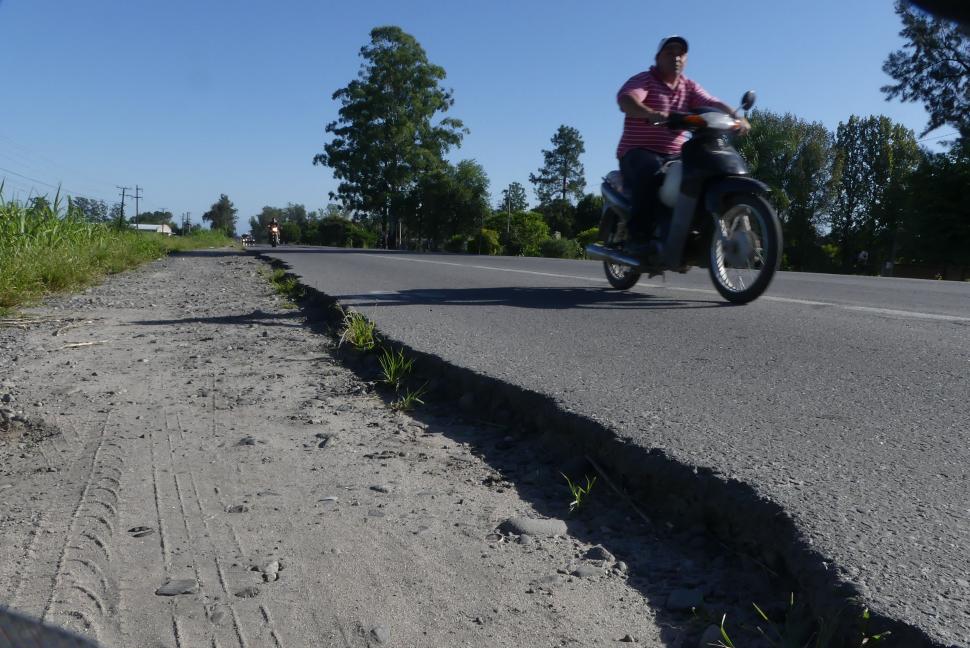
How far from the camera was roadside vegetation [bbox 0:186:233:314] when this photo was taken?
6.64 m

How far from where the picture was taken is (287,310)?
6.31 metres

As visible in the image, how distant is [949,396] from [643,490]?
141 centimetres

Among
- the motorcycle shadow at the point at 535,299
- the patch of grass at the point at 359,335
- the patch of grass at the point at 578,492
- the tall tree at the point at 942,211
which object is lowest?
the patch of grass at the point at 578,492

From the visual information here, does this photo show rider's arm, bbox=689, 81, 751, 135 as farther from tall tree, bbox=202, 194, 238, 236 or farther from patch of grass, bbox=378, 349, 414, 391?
tall tree, bbox=202, 194, 238, 236

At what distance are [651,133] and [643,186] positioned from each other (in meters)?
0.45

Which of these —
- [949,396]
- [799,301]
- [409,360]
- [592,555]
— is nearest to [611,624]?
[592,555]

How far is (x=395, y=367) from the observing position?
3.60 m

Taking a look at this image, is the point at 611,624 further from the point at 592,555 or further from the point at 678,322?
the point at 678,322

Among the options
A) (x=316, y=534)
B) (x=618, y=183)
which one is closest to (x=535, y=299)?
(x=618, y=183)

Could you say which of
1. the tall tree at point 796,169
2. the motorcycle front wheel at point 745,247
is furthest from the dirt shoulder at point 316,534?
the tall tree at point 796,169

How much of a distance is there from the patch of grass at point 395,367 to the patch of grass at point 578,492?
4.57ft

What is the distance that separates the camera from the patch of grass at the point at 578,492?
82.7 inches

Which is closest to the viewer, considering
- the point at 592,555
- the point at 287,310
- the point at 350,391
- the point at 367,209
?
the point at 592,555

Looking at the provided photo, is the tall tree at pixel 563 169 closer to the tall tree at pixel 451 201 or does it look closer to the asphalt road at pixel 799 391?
the tall tree at pixel 451 201
